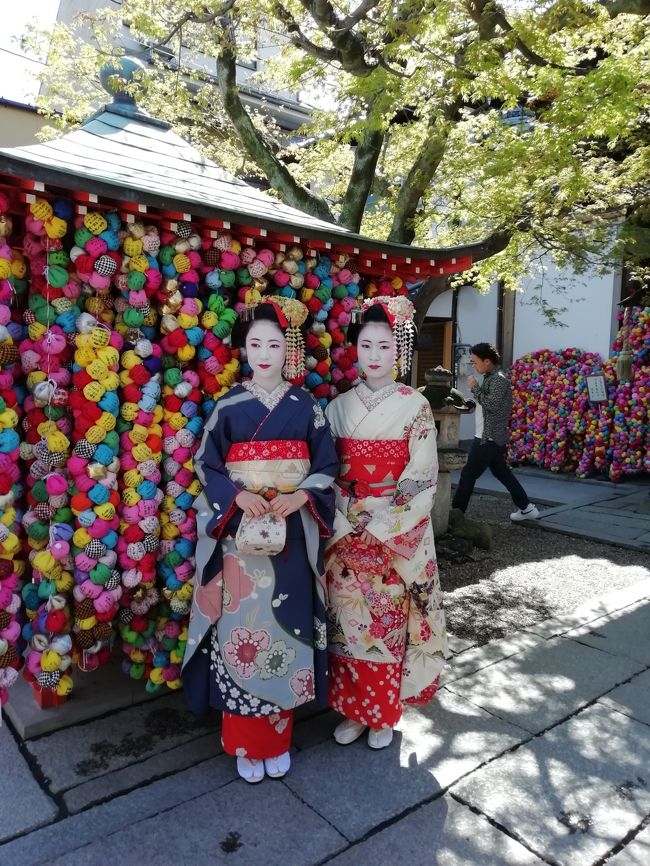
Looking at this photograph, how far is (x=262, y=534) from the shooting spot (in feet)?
8.79

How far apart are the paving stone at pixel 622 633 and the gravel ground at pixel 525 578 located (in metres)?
0.34

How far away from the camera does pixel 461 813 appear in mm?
2592

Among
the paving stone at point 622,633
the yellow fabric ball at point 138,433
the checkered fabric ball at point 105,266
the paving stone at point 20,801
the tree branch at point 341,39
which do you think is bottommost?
the paving stone at point 622,633

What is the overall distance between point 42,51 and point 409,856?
9413mm

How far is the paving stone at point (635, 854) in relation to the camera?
7.68 ft

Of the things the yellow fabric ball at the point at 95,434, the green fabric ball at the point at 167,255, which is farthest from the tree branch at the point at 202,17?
the yellow fabric ball at the point at 95,434

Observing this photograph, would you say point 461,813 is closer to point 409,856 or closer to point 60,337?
point 409,856

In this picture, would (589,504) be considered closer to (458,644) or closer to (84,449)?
(458,644)

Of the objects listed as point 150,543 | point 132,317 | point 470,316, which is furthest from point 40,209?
point 470,316

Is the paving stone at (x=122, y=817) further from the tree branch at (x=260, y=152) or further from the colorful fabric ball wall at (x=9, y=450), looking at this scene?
the tree branch at (x=260, y=152)

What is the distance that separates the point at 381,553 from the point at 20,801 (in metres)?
1.85

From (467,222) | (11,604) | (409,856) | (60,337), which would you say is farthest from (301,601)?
(467,222)

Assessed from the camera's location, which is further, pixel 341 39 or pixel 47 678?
pixel 341 39

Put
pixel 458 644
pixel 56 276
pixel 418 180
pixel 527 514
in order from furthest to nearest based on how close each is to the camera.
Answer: pixel 527 514
pixel 418 180
pixel 458 644
pixel 56 276
